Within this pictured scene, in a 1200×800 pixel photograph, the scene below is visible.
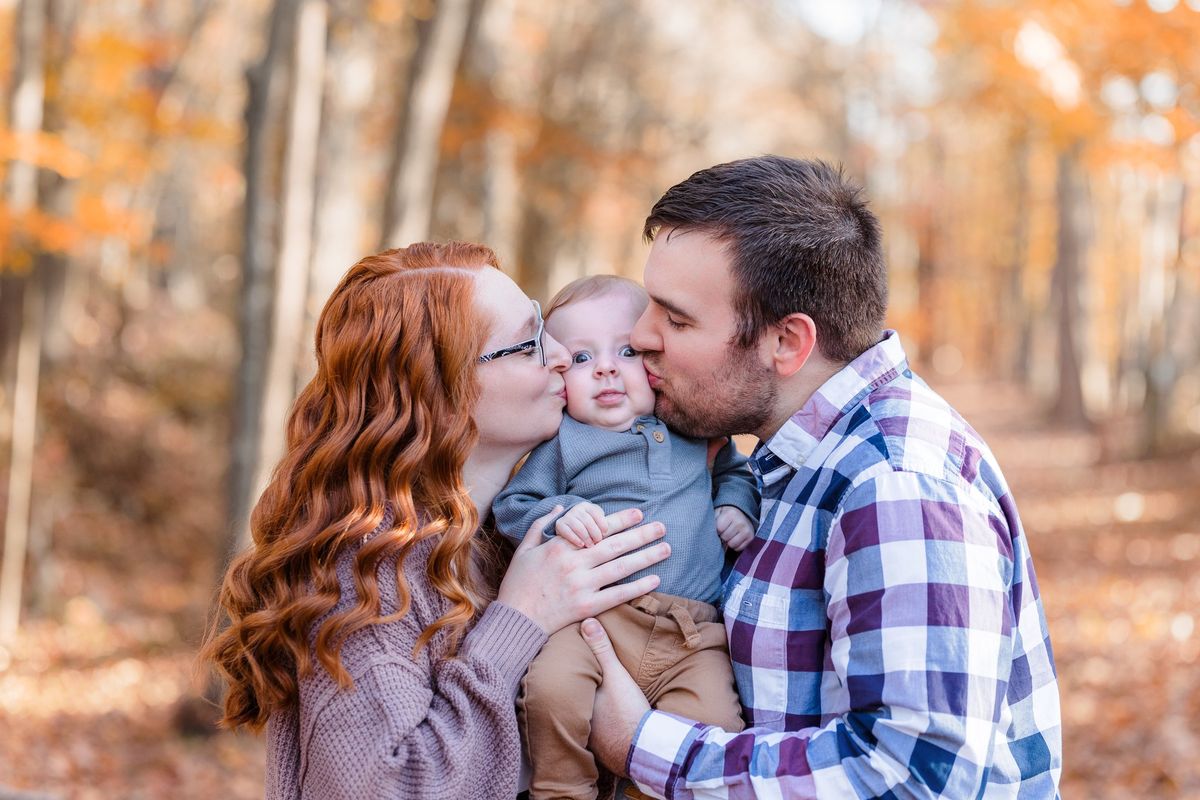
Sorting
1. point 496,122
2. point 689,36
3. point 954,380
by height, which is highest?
point 689,36

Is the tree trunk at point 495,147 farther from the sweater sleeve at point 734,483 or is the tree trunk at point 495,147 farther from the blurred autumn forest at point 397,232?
the sweater sleeve at point 734,483

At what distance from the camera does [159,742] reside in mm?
8000

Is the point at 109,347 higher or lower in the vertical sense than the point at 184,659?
higher

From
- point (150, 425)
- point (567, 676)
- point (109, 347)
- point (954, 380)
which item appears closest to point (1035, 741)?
point (567, 676)

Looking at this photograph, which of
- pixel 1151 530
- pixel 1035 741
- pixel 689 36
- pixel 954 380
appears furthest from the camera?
pixel 954 380

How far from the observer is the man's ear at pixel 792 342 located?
7.79 ft

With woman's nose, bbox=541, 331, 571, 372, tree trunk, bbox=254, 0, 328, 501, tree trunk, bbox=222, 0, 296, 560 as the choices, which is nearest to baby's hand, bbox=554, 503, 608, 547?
woman's nose, bbox=541, 331, 571, 372

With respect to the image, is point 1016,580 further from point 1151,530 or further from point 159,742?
point 1151,530

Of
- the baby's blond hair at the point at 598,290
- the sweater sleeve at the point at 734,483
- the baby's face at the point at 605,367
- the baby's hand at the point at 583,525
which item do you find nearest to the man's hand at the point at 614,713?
the baby's hand at the point at 583,525

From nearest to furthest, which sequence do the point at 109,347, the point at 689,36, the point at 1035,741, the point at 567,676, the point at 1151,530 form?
the point at 1035,741
the point at 567,676
the point at 1151,530
the point at 109,347
the point at 689,36

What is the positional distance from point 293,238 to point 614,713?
5.46m

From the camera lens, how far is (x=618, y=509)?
262 centimetres

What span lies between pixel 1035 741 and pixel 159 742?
7.29 metres

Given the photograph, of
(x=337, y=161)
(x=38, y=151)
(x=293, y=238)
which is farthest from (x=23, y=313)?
(x=293, y=238)
